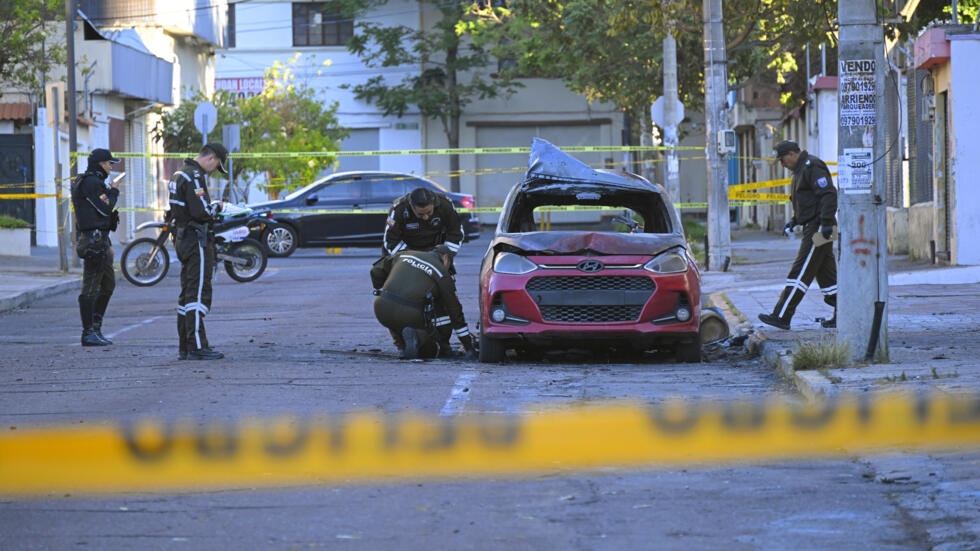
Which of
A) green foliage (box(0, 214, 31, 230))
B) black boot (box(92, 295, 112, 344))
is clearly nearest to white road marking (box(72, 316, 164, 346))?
black boot (box(92, 295, 112, 344))

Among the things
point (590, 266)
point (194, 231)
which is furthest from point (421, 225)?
point (590, 266)

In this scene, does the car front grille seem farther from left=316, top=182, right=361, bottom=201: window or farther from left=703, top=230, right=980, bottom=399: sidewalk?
left=316, top=182, right=361, bottom=201: window

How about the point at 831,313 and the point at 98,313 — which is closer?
the point at 98,313

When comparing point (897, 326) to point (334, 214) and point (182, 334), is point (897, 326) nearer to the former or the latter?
point (182, 334)

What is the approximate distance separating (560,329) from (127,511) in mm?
5634

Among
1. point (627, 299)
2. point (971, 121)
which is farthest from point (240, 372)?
point (971, 121)

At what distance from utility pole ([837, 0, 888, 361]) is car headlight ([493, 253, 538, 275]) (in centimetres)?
226

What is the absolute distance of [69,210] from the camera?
966 inches

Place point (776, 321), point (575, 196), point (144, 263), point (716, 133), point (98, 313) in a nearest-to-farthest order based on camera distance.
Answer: point (575, 196)
point (776, 321)
point (98, 313)
point (144, 263)
point (716, 133)

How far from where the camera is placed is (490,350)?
12.1m

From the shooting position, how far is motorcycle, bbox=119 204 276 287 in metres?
23.0

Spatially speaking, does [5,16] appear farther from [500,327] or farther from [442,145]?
[442,145]

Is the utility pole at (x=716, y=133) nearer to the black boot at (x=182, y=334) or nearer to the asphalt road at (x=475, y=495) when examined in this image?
the asphalt road at (x=475, y=495)

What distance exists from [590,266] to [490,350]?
39.8 inches
